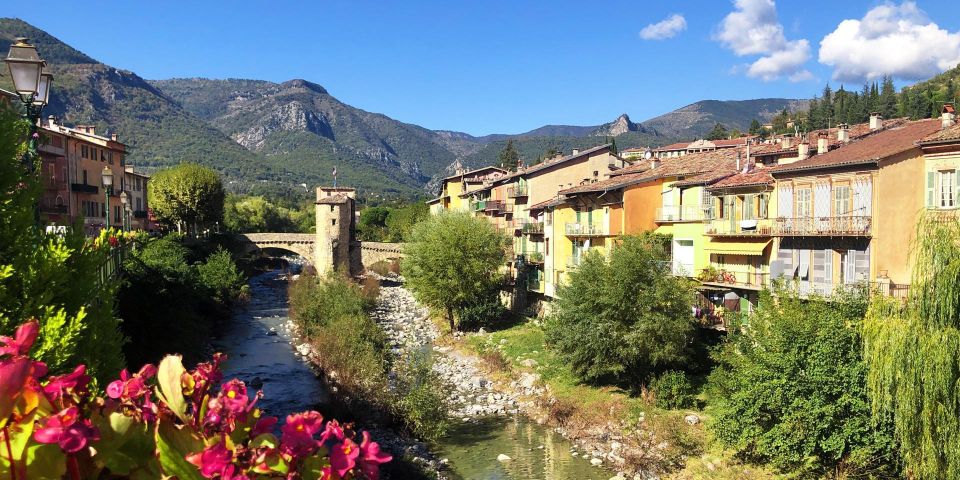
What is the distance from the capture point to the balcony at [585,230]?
34.3 meters

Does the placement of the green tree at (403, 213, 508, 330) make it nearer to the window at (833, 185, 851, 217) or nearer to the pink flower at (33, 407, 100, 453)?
the window at (833, 185, 851, 217)

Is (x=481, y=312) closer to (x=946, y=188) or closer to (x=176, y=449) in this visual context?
(x=946, y=188)

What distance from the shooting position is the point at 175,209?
2574 inches

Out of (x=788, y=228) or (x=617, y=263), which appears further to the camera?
(x=617, y=263)

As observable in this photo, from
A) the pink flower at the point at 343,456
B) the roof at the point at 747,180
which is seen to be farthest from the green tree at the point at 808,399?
the pink flower at the point at 343,456

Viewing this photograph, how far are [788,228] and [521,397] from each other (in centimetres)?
1319

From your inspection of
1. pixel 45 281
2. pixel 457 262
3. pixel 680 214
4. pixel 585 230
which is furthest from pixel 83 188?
pixel 45 281

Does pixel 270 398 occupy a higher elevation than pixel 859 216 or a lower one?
lower

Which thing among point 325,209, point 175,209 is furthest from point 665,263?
point 175,209

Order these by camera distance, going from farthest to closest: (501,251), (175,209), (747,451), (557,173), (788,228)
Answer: (175,209) < (557,173) < (501,251) < (788,228) < (747,451)

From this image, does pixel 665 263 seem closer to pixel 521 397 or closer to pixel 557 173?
pixel 521 397

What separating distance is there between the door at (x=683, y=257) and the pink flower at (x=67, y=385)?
90.0 feet

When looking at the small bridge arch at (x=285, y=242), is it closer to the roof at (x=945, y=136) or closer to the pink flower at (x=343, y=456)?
the roof at (x=945, y=136)

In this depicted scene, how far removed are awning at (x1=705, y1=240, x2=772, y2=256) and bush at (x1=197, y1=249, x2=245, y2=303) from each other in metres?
34.8
